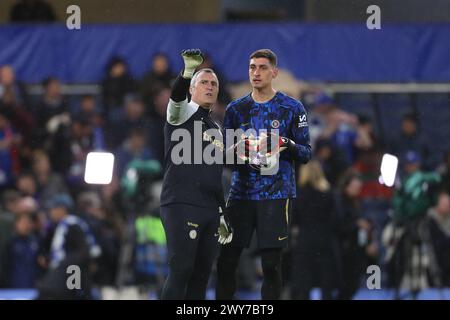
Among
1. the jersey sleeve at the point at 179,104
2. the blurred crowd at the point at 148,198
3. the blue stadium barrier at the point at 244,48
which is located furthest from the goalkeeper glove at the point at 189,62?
the blue stadium barrier at the point at 244,48

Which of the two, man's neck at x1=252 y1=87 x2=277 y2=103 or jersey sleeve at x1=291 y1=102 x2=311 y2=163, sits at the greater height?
man's neck at x1=252 y1=87 x2=277 y2=103

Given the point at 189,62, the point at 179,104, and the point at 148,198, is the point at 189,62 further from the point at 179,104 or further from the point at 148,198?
the point at 148,198

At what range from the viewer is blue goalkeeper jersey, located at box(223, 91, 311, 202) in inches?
362

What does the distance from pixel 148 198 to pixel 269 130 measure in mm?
4394

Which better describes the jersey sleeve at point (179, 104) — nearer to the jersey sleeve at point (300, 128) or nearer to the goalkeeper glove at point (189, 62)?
the goalkeeper glove at point (189, 62)

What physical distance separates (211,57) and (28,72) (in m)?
2.31

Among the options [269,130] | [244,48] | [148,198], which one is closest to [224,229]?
[269,130]

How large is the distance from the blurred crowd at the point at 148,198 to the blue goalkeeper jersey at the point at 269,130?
132 inches

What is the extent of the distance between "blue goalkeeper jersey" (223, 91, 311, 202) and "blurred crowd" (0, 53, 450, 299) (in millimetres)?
3365

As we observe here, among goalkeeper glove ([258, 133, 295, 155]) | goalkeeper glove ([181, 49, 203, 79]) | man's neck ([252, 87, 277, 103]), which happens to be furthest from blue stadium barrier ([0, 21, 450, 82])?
goalkeeper glove ([181, 49, 203, 79])

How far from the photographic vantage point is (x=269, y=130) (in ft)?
30.3

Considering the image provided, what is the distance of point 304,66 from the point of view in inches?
593

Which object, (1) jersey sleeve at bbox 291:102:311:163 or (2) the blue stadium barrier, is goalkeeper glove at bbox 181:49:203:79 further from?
(2) the blue stadium barrier

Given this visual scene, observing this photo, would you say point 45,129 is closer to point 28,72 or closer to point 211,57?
point 28,72
